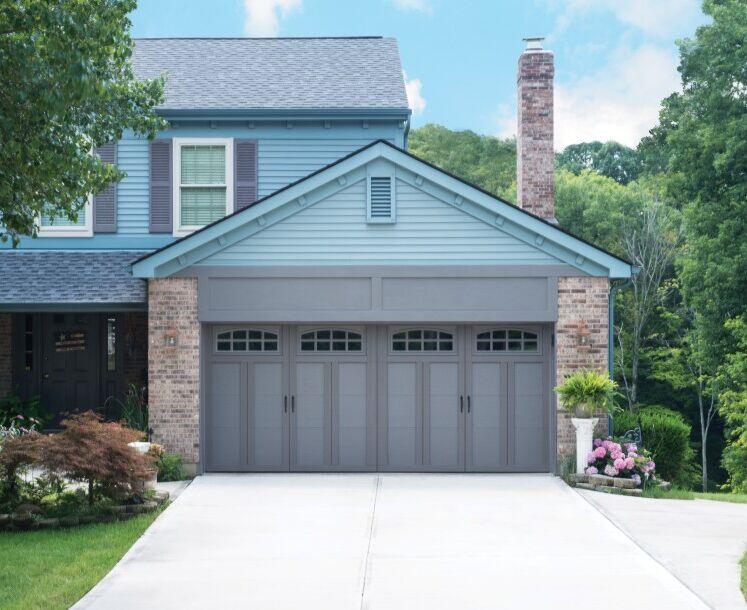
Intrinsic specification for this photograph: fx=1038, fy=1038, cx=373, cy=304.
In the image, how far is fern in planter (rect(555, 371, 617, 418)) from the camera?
14.9m

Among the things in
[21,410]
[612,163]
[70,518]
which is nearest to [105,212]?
[21,410]

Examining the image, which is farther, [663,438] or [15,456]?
[663,438]

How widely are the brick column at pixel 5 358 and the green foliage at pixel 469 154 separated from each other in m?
31.2

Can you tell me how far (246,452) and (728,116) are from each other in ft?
51.3

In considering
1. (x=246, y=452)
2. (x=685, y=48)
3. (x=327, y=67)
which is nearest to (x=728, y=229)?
(x=685, y=48)

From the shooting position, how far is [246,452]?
16.2 m

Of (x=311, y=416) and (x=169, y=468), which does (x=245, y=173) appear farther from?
(x=169, y=468)

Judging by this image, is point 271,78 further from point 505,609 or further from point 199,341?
point 505,609

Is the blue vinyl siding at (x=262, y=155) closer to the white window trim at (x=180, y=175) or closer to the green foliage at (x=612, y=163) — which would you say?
the white window trim at (x=180, y=175)

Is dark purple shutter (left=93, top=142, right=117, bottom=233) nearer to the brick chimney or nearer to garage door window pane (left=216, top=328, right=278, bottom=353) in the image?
garage door window pane (left=216, top=328, right=278, bottom=353)

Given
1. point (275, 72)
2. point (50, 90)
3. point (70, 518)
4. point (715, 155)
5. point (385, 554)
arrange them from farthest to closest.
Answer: point (715, 155) < point (275, 72) < point (70, 518) < point (385, 554) < point (50, 90)

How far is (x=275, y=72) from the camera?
66.1 ft

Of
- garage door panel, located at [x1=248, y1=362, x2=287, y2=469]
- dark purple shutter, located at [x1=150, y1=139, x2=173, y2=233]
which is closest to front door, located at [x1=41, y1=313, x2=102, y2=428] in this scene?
dark purple shutter, located at [x1=150, y1=139, x2=173, y2=233]

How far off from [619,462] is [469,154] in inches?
1458
